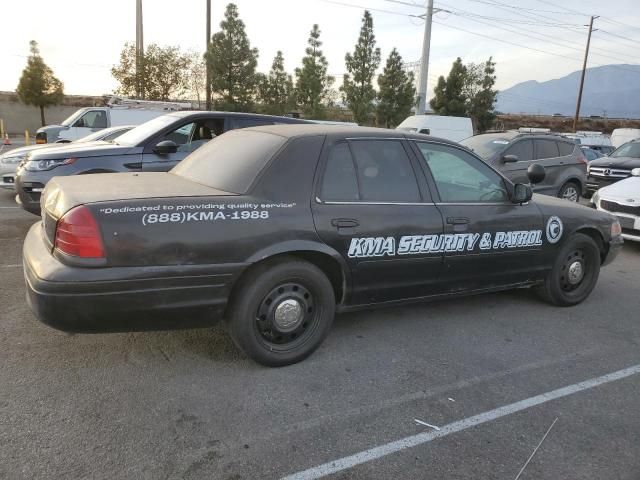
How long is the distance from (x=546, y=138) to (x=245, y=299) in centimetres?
887

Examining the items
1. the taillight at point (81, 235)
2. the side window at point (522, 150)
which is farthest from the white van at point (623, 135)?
the taillight at point (81, 235)

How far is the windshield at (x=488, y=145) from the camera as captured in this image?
9.38 m

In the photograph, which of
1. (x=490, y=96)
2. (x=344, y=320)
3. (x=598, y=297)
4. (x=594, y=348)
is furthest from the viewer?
(x=490, y=96)

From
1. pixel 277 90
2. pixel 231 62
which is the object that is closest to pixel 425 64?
pixel 277 90

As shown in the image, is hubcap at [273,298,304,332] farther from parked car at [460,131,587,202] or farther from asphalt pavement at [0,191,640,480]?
parked car at [460,131,587,202]

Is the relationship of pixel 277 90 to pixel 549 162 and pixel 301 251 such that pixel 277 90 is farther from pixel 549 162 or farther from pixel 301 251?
pixel 301 251

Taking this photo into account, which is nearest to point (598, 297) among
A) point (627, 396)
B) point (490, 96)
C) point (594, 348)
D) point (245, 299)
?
point (594, 348)

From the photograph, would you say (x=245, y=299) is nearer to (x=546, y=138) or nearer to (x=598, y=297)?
(x=598, y=297)

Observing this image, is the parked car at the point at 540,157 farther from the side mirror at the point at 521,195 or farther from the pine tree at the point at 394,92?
the pine tree at the point at 394,92

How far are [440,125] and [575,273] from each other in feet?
43.6

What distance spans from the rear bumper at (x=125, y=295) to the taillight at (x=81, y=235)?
91mm

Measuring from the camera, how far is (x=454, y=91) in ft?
118

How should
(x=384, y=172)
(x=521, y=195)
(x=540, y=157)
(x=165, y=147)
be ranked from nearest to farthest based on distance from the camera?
(x=384, y=172), (x=521, y=195), (x=165, y=147), (x=540, y=157)

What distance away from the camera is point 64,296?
9.29 ft
